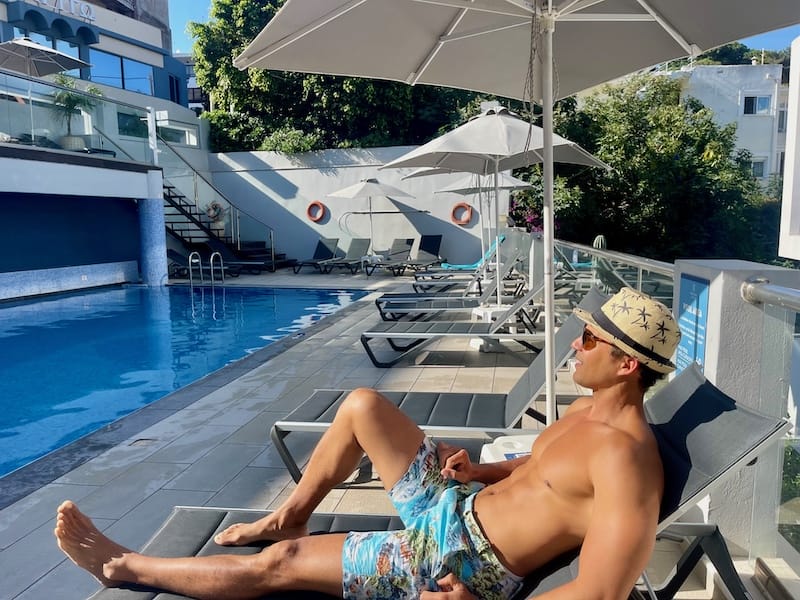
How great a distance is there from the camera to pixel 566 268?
707cm

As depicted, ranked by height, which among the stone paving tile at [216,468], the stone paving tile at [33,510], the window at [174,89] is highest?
the window at [174,89]

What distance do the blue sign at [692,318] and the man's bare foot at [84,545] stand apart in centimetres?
227

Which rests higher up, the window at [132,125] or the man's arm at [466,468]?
the window at [132,125]

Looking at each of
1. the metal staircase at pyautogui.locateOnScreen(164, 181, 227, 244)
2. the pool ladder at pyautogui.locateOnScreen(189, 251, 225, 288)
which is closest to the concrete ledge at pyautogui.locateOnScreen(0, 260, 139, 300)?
the pool ladder at pyautogui.locateOnScreen(189, 251, 225, 288)

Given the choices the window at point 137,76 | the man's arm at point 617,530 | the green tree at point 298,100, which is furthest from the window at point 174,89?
the man's arm at point 617,530

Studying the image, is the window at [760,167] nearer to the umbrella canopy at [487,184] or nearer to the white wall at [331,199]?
the white wall at [331,199]

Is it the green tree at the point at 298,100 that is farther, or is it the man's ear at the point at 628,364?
the green tree at the point at 298,100

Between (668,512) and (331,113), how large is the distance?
20.9 metres

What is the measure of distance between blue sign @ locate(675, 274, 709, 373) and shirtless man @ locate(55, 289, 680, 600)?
93cm

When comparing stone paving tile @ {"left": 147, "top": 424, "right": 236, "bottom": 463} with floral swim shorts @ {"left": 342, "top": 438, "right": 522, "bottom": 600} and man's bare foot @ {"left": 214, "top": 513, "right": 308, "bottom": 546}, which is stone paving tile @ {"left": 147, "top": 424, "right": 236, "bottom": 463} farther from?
floral swim shorts @ {"left": 342, "top": 438, "right": 522, "bottom": 600}

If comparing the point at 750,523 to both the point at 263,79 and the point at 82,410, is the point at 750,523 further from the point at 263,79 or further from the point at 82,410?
the point at 263,79

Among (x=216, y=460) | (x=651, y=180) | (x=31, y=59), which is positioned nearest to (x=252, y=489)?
(x=216, y=460)

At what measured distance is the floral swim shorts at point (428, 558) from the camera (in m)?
1.84

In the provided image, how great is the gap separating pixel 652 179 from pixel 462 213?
5.42 meters
